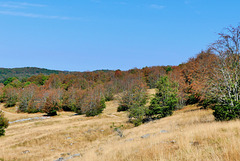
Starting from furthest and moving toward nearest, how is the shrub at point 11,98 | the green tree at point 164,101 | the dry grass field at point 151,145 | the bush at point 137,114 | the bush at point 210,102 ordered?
the shrub at point 11,98, the green tree at point 164,101, the bush at point 137,114, the bush at point 210,102, the dry grass field at point 151,145

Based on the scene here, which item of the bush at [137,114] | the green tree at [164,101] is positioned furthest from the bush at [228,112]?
the bush at [137,114]

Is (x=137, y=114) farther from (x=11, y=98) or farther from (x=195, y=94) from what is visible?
(x=11, y=98)

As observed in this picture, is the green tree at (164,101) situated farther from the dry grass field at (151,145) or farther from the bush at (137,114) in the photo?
the dry grass field at (151,145)

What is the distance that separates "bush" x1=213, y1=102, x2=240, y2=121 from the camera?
14.9 m

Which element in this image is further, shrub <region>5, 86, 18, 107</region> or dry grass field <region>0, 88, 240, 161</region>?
shrub <region>5, 86, 18, 107</region>

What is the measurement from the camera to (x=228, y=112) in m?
15.3

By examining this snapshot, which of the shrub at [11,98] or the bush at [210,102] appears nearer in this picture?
the bush at [210,102]

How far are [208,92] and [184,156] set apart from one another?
12.3 m

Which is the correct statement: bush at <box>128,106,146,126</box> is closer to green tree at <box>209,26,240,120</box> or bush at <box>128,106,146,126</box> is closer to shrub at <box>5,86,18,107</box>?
green tree at <box>209,26,240,120</box>

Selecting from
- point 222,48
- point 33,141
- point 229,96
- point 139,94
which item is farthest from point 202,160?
point 139,94

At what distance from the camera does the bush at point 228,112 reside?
1489 cm

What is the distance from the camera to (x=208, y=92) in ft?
54.9

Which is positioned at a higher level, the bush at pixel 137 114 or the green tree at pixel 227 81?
the green tree at pixel 227 81

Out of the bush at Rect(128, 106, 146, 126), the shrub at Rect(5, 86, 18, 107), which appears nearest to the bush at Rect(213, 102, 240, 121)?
the bush at Rect(128, 106, 146, 126)
